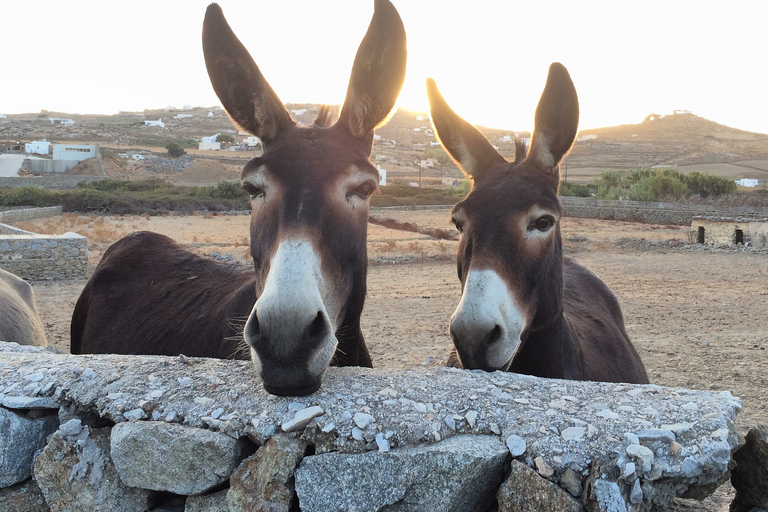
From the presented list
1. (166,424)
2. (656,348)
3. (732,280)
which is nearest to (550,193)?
(166,424)

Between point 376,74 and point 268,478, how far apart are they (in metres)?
1.94

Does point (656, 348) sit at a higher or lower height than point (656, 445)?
lower

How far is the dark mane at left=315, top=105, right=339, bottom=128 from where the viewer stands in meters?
3.21

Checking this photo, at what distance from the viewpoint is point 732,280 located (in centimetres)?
1429

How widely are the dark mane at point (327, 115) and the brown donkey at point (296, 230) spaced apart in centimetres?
2

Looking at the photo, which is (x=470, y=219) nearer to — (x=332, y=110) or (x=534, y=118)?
(x=534, y=118)

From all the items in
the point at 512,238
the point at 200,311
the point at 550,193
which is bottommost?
the point at 200,311

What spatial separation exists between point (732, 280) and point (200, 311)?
47.6 ft

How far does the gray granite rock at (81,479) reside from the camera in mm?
2016

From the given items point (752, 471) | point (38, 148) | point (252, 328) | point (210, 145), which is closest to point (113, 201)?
point (252, 328)

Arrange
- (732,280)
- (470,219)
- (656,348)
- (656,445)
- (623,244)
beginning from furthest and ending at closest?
(623,244), (732,280), (656,348), (470,219), (656,445)

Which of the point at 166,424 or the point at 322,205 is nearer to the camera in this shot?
the point at 166,424

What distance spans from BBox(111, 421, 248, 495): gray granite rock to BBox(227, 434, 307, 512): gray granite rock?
0.23 ft

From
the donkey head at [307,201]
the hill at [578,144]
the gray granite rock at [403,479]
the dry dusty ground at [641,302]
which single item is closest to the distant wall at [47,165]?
the hill at [578,144]
